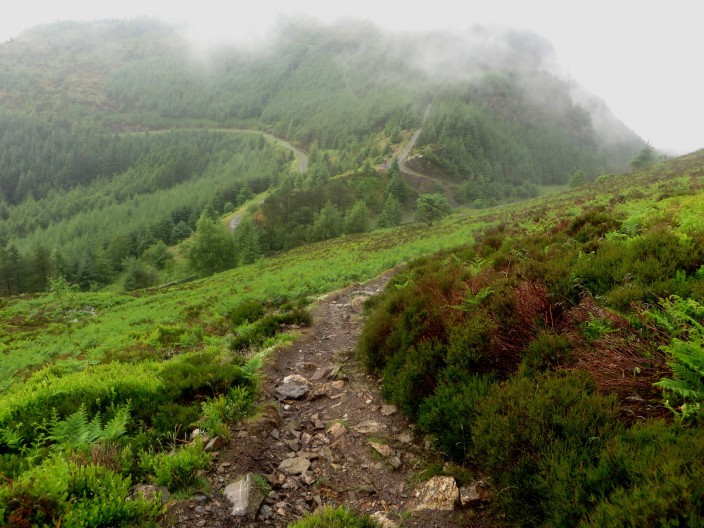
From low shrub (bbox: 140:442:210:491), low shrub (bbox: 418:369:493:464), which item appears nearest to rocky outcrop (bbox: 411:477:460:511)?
low shrub (bbox: 418:369:493:464)

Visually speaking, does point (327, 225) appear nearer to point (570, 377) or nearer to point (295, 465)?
point (295, 465)

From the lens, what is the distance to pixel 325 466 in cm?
504

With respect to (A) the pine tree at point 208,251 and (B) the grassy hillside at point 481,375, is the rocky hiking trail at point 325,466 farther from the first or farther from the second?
(A) the pine tree at point 208,251

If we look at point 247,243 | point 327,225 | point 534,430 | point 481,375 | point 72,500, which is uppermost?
point 534,430

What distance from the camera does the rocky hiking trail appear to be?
3.88 metres

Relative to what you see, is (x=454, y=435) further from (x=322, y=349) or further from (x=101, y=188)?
(x=101, y=188)

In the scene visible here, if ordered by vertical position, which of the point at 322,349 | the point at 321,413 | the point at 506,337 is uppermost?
the point at 506,337

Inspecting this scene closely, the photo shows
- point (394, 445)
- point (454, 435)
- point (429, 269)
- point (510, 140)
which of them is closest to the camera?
point (454, 435)

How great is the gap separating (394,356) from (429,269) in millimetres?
6072

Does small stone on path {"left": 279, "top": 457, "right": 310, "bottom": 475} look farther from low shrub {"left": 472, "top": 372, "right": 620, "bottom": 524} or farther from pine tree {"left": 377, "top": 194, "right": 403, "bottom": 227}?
pine tree {"left": 377, "top": 194, "right": 403, "bottom": 227}

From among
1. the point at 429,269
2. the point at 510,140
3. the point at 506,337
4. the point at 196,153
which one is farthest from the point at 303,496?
the point at 196,153

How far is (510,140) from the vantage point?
548ft

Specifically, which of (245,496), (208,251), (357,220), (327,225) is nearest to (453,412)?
(245,496)

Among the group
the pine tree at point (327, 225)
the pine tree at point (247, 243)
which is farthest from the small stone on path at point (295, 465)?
the pine tree at point (327, 225)
